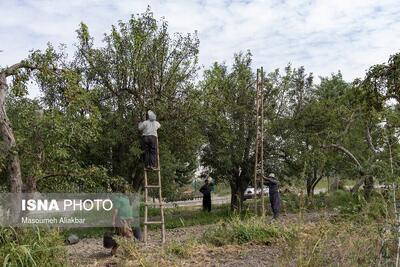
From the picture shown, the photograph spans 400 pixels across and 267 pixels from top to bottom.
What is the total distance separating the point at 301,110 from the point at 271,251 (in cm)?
1349

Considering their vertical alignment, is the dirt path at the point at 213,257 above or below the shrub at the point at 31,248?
below

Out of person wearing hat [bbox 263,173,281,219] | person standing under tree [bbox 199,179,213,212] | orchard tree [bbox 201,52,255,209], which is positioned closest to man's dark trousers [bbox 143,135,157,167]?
person wearing hat [bbox 263,173,281,219]

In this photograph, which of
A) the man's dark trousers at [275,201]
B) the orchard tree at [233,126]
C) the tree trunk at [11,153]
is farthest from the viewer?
the orchard tree at [233,126]

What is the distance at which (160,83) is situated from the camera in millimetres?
16031

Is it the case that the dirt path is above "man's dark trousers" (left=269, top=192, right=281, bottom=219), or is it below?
below

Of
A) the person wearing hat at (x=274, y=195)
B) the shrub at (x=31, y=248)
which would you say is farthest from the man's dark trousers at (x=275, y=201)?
the shrub at (x=31, y=248)

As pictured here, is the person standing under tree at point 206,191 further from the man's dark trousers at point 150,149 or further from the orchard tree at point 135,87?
the man's dark trousers at point 150,149

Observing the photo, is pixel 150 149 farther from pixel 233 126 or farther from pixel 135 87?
pixel 233 126

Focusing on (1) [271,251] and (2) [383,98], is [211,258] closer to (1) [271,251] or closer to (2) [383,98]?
(1) [271,251]

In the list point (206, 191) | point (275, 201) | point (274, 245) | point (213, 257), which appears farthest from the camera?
point (206, 191)

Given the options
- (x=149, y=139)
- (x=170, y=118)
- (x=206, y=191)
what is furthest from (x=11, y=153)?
(x=206, y=191)

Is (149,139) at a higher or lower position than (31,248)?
higher

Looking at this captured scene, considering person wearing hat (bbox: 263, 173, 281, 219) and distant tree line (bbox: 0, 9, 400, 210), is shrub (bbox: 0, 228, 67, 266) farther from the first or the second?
person wearing hat (bbox: 263, 173, 281, 219)

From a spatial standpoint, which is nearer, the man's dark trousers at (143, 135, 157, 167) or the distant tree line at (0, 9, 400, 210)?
the distant tree line at (0, 9, 400, 210)
